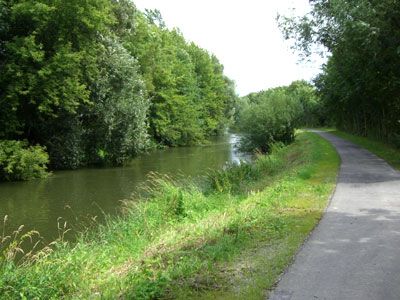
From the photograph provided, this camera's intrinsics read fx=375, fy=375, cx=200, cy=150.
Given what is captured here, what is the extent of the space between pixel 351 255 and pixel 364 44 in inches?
510

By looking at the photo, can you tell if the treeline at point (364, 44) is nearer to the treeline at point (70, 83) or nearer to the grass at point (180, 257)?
the grass at point (180, 257)

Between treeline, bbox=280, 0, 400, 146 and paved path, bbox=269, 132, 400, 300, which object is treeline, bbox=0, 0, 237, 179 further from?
paved path, bbox=269, 132, 400, 300

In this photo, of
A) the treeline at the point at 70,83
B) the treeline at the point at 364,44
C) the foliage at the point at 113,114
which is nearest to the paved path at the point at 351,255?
the treeline at the point at 364,44

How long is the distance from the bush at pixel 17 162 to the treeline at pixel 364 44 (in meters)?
16.3

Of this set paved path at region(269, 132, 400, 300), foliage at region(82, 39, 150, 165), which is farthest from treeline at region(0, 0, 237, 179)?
paved path at region(269, 132, 400, 300)

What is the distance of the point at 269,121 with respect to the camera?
3106 centimetres

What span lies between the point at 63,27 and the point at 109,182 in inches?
413

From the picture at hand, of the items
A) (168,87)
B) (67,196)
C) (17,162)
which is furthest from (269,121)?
(67,196)

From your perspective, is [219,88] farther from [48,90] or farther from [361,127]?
[48,90]

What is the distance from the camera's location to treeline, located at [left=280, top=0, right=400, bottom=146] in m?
15.4

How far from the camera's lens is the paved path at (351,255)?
13.9ft

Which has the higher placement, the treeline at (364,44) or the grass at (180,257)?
the treeline at (364,44)

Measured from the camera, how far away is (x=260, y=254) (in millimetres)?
5598

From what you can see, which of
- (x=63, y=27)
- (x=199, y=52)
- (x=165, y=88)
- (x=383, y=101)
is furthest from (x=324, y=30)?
(x=199, y=52)
